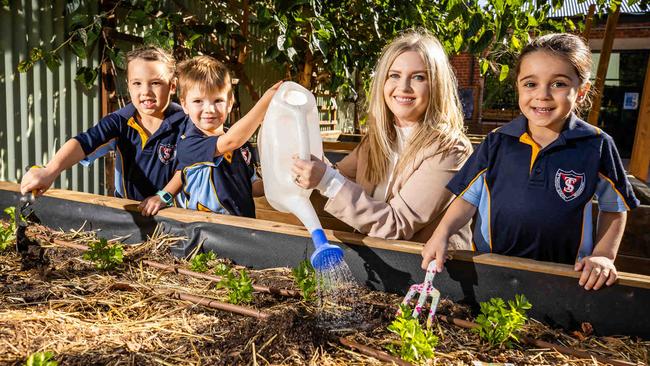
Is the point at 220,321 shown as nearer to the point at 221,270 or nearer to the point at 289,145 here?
the point at 221,270

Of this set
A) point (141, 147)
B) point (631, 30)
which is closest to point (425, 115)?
point (141, 147)

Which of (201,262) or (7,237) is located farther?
(7,237)

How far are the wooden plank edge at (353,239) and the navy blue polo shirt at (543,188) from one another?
0.22 meters

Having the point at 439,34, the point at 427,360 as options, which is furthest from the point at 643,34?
the point at 427,360

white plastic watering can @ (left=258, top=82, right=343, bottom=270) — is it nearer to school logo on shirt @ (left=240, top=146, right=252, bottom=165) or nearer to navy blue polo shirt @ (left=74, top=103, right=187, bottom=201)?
school logo on shirt @ (left=240, top=146, right=252, bottom=165)

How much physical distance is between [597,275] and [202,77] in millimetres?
1643

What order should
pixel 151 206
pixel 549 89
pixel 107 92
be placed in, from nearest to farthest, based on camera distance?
pixel 549 89 < pixel 151 206 < pixel 107 92

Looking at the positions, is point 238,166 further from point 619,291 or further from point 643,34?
point 643,34

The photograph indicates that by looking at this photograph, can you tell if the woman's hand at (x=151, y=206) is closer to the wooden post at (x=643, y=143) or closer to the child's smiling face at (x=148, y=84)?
the child's smiling face at (x=148, y=84)

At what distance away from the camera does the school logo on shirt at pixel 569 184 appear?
1.59 m

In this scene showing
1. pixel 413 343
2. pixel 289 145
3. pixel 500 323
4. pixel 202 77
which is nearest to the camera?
pixel 413 343

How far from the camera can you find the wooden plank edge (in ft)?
4.55

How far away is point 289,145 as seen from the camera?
1.48m

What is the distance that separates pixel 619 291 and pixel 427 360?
585 millimetres
